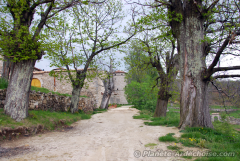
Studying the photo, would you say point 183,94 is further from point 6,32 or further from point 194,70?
point 6,32

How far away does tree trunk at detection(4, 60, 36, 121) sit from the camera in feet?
18.1

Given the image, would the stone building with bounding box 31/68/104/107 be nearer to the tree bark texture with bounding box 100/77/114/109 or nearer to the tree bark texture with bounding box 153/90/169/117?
the tree bark texture with bounding box 100/77/114/109

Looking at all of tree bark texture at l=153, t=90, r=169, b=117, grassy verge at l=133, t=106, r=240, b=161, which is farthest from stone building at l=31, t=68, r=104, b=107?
grassy verge at l=133, t=106, r=240, b=161

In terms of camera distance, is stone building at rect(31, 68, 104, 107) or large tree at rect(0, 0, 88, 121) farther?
stone building at rect(31, 68, 104, 107)

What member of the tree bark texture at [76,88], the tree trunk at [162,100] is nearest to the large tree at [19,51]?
the tree bark texture at [76,88]

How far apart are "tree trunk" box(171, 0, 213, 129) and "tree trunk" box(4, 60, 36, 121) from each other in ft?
20.0

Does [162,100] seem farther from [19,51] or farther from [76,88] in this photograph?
[19,51]

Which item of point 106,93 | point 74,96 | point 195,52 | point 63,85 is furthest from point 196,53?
point 63,85

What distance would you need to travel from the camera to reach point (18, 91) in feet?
18.6

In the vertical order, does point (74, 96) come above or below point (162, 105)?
above

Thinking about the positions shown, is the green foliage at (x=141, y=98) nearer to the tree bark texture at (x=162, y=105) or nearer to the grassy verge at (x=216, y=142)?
the tree bark texture at (x=162, y=105)

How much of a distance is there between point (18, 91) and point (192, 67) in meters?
6.72

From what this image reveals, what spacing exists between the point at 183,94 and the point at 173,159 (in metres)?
3.30

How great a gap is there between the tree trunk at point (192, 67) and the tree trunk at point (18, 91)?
611 centimetres
